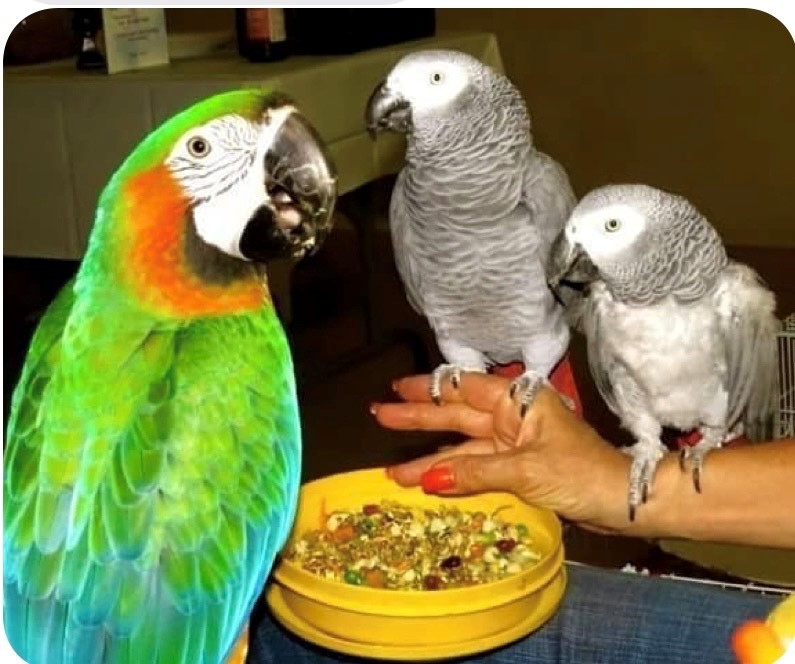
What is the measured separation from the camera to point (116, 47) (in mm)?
976

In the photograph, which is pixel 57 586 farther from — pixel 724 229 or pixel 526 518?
pixel 724 229

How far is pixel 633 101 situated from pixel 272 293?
363mm

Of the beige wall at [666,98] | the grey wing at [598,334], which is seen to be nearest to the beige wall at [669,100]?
the beige wall at [666,98]

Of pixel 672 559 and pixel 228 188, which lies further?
pixel 672 559

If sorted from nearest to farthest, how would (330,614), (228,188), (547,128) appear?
(228,188) < (330,614) < (547,128)

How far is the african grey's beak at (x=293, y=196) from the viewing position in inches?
32.7

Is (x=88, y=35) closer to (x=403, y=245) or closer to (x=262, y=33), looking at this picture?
(x=262, y=33)

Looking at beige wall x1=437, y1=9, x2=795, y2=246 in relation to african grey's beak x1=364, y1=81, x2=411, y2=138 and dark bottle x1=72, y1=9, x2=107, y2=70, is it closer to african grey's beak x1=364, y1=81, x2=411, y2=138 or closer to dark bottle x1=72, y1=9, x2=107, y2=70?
african grey's beak x1=364, y1=81, x2=411, y2=138

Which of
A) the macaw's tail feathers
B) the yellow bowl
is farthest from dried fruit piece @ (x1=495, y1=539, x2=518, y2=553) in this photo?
the macaw's tail feathers

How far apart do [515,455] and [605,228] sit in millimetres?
239

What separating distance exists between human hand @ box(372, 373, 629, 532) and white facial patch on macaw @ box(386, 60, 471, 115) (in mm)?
283

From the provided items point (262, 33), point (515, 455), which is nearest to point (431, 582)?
point (515, 455)

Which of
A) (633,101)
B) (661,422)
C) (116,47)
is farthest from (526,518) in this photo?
(116,47)

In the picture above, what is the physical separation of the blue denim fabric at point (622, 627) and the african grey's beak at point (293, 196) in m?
0.48
